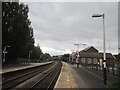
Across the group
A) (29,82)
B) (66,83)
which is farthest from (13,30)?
(66,83)

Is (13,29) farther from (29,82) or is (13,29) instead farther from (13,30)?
(29,82)

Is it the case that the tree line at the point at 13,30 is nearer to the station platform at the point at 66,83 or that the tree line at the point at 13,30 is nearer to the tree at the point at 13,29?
the tree at the point at 13,29

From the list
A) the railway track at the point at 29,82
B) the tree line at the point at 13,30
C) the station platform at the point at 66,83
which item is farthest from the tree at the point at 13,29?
the station platform at the point at 66,83

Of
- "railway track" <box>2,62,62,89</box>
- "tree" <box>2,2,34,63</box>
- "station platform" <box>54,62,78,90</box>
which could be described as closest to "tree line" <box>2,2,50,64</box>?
"tree" <box>2,2,34,63</box>

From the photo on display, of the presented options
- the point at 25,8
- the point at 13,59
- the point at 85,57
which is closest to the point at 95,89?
the point at 13,59

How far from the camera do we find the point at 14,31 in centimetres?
4397

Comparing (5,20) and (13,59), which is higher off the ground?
(5,20)

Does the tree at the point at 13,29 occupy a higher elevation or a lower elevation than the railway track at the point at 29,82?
higher

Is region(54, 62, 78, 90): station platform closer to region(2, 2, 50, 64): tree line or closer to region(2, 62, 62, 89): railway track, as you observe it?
region(2, 62, 62, 89): railway track

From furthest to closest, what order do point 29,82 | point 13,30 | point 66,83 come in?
point 13,30
point 29,82
point 66,83

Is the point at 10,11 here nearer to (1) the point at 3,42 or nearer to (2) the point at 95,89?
(1) the point at 3,42

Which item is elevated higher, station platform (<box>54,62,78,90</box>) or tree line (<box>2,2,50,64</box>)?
tree line (<box>2,2,50,64</box>)

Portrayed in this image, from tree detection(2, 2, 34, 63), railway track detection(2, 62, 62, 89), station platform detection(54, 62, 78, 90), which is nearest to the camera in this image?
station platform detection(54, 62, 78, 90)

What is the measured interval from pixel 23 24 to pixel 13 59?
37.7 feet
